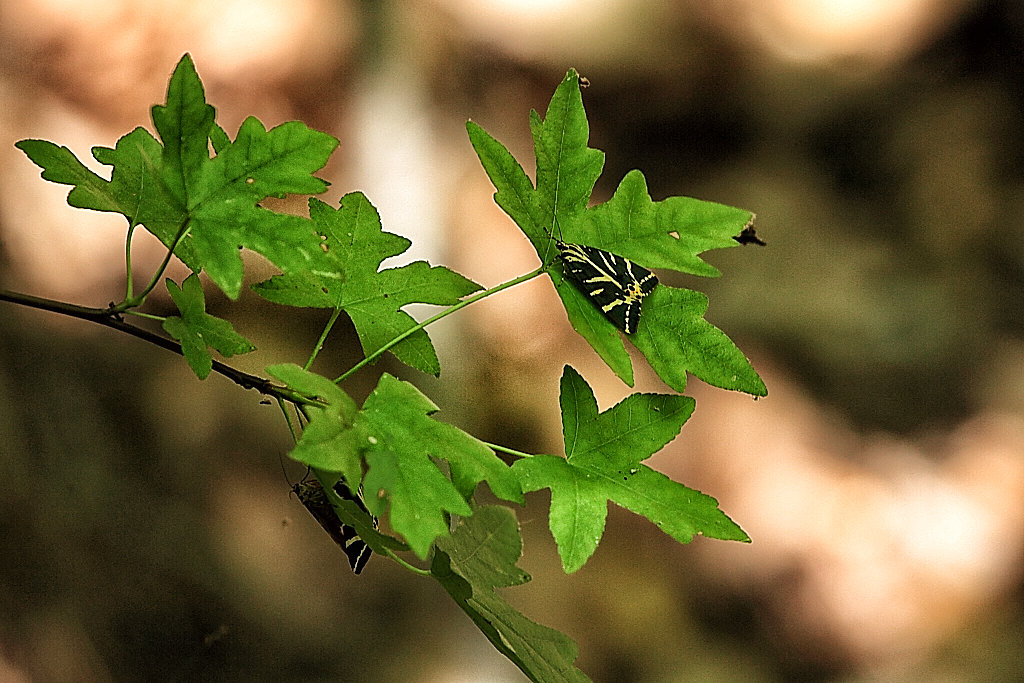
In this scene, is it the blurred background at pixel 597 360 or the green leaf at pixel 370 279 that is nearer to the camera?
the green leaf at pixel 370 279

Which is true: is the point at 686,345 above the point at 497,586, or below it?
above

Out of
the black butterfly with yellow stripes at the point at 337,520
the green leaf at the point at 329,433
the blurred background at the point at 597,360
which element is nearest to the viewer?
the green leaf at the point at 329,433

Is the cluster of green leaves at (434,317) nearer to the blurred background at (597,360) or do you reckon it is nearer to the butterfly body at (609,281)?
the butterfly body at (609,281)

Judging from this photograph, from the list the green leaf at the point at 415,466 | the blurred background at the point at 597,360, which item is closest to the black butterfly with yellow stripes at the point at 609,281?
the green leaf at the point at 415,466

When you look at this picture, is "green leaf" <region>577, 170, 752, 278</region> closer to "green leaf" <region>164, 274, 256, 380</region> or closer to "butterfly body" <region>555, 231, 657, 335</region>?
"butterfly body" <region>555, 231, 657, 335</region>

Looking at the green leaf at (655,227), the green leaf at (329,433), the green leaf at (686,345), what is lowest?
the green leaf at (329,433)

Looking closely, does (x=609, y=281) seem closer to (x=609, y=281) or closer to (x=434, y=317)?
(x=609, y=281)

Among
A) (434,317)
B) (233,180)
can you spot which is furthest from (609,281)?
(233,180)
